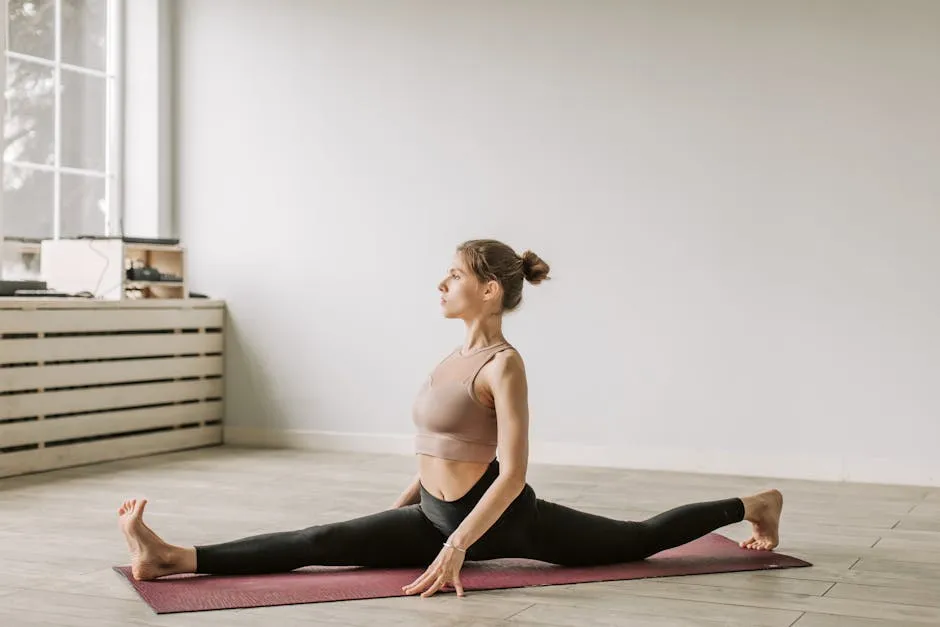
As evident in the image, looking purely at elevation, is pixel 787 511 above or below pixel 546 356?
below

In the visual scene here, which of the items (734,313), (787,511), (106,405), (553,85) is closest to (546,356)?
(734,313)

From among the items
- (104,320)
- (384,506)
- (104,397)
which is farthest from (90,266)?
(384,506)

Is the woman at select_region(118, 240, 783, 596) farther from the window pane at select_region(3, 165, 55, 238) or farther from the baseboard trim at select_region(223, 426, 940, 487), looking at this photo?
the window pane at select_region(3, 165, 55, 238)

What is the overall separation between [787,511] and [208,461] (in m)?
2.43

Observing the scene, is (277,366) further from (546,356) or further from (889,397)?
(889,397)

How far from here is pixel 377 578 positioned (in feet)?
9.36

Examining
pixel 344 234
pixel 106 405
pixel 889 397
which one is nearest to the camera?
pixel 889 397

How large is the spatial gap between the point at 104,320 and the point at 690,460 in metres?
2.47

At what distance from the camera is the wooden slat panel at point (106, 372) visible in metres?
4.74

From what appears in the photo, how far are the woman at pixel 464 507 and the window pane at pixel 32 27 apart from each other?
330cm

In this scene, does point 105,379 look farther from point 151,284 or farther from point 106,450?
point 151,284

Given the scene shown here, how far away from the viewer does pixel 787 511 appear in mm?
3973

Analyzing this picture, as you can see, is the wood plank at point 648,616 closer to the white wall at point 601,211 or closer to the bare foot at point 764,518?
the bare foot at point 764,518

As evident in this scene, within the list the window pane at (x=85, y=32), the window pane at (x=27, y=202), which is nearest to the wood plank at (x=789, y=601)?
the window pane at (x=27, y=202)
